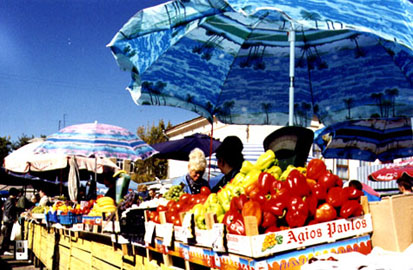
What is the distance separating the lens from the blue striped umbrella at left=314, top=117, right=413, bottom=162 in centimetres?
677

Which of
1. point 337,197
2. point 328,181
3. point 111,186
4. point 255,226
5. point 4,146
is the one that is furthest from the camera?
point 4,146

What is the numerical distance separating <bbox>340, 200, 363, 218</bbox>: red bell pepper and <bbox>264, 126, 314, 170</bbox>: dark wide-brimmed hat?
3.54ft

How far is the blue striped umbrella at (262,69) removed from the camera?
149 inches

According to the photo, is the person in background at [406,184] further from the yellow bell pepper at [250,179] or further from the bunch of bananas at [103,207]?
the bunch of bananas at [103,207]

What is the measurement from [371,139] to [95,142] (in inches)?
239

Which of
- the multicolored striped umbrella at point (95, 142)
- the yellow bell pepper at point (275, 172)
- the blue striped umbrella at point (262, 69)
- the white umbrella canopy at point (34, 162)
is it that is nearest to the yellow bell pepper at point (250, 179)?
the yellow bell pepper at point (275, 172)

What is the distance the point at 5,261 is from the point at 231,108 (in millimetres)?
10104

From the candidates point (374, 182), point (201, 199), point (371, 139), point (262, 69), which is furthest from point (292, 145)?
point (374, 182)

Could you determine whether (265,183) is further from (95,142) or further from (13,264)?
(13,264)

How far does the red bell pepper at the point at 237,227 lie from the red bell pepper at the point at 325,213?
0.49 meters

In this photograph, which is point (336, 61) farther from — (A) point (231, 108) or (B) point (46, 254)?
(B) point (46, 254)

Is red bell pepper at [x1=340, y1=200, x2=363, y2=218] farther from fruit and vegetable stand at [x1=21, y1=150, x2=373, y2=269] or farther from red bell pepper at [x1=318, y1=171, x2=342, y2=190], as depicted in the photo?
red bell pepper at [x1=318, y1=171, x2=342, y2=190]

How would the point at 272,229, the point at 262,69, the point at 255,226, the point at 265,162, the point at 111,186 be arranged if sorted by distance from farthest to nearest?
the point at 111,186, the point at 262,69, the point at 265,162, the point at 272,229, the point at 255,226

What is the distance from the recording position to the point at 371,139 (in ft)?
23.1
